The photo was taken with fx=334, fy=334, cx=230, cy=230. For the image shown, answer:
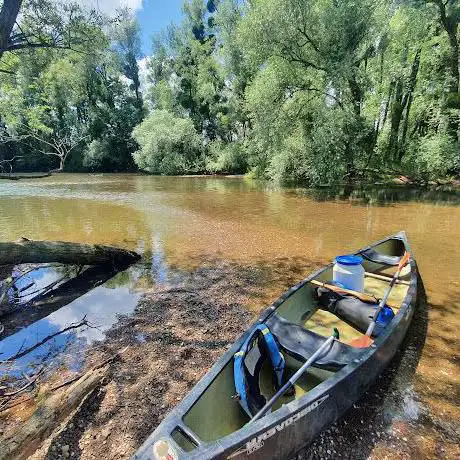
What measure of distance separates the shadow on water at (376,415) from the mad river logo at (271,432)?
367 mm

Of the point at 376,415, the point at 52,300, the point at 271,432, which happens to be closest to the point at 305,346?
the point at 376,415

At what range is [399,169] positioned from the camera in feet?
54.1

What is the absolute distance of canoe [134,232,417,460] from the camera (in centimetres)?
186

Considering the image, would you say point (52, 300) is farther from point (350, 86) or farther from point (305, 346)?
point (350, 86)

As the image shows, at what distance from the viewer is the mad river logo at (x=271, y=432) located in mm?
1851

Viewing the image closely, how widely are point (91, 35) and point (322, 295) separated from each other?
6.02 meters

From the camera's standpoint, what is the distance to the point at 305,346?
2.87 metres

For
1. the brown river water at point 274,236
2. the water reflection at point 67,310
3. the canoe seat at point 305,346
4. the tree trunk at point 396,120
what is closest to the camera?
the canoe seat at point 305,346

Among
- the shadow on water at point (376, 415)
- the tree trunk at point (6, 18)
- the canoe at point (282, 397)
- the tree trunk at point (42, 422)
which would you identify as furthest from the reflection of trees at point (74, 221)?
the shadow on water at point (376, 415)

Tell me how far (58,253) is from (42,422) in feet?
11.7

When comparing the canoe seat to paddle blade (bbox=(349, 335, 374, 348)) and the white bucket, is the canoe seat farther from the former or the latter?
the white bucket

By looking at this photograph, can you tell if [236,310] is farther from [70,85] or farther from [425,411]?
[70,85]

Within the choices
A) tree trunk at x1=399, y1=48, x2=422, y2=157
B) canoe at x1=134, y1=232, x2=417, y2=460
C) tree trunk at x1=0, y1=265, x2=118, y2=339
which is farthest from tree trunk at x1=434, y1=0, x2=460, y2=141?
tree trunk at x1=0, y1=265, x2=118, y2=339

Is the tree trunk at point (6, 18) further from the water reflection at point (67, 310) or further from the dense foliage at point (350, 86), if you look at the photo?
the dense foliage at point (350, 86)
